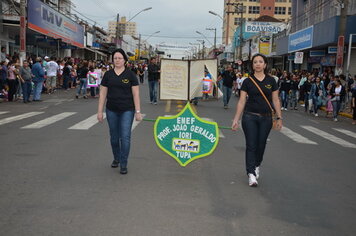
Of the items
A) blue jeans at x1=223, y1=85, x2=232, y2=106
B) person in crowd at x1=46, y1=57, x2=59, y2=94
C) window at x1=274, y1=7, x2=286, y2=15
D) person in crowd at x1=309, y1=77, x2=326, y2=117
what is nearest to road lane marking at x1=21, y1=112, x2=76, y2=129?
blue jeans at x1=223, y1=85, x2=232, y2=106

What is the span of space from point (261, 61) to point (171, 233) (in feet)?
9.43

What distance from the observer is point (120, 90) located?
614cm

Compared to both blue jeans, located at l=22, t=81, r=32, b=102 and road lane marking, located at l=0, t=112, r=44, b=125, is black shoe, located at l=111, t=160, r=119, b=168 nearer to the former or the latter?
road lane marking, located at l=0, t=112, r=44, b=125

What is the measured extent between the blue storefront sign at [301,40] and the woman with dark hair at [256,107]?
81.4 feet

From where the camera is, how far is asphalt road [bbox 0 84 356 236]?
4.23 meters

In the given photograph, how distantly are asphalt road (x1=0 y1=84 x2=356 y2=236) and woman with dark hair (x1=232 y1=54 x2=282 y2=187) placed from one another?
49 centimetres

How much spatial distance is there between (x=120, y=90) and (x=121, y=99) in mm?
134

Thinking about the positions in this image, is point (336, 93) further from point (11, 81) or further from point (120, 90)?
point (11, 81)

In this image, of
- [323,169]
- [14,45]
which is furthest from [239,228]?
[14,45]

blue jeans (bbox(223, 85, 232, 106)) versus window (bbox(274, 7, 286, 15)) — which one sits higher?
Result: window (bbox(274, 7, 286, 15))

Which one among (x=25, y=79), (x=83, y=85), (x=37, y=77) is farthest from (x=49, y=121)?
(x=83, y=85)

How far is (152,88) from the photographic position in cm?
1825

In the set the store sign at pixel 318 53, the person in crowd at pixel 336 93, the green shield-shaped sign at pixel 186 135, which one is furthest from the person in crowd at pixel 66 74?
the green shield-shaped sign at pixel 186 135

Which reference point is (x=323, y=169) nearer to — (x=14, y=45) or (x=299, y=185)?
(x=299, y=185)
